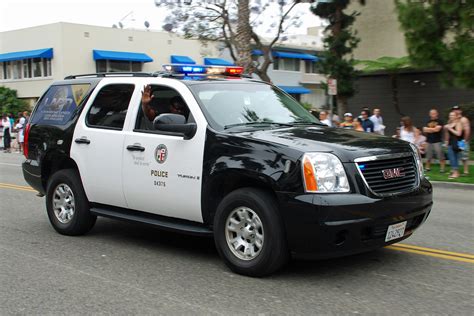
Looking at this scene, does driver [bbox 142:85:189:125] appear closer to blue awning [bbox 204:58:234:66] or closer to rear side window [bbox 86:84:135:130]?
rear side window [bbox 86:84:135:130]

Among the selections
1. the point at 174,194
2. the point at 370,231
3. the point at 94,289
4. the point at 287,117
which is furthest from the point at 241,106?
the point at 94,289

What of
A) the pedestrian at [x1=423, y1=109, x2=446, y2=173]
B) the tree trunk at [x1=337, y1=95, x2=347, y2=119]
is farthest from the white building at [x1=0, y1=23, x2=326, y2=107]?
the pedestrian at [x1=423, y1=109, x2=446, y2=173]

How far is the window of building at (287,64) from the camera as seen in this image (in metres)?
47.3

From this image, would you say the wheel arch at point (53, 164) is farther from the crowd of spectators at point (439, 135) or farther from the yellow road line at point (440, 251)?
the crowd of spectators at point (439, 135)

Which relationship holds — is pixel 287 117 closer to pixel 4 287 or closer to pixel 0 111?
pixel 4 287

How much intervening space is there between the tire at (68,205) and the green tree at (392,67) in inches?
734

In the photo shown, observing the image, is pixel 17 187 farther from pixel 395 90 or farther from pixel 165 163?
pixel 395 90

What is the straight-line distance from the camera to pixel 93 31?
124 ft

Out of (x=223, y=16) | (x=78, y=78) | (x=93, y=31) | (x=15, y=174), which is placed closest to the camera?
(x=78, y=78)

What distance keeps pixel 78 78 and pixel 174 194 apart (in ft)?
9.18

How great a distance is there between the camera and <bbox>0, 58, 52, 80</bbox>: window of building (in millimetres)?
38188

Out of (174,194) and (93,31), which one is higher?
(93,31)

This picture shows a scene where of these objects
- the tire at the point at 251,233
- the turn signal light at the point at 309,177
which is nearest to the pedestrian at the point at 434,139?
the tire at the point at 251,233

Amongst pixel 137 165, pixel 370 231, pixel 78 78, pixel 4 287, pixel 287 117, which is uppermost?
pixel 78 78
